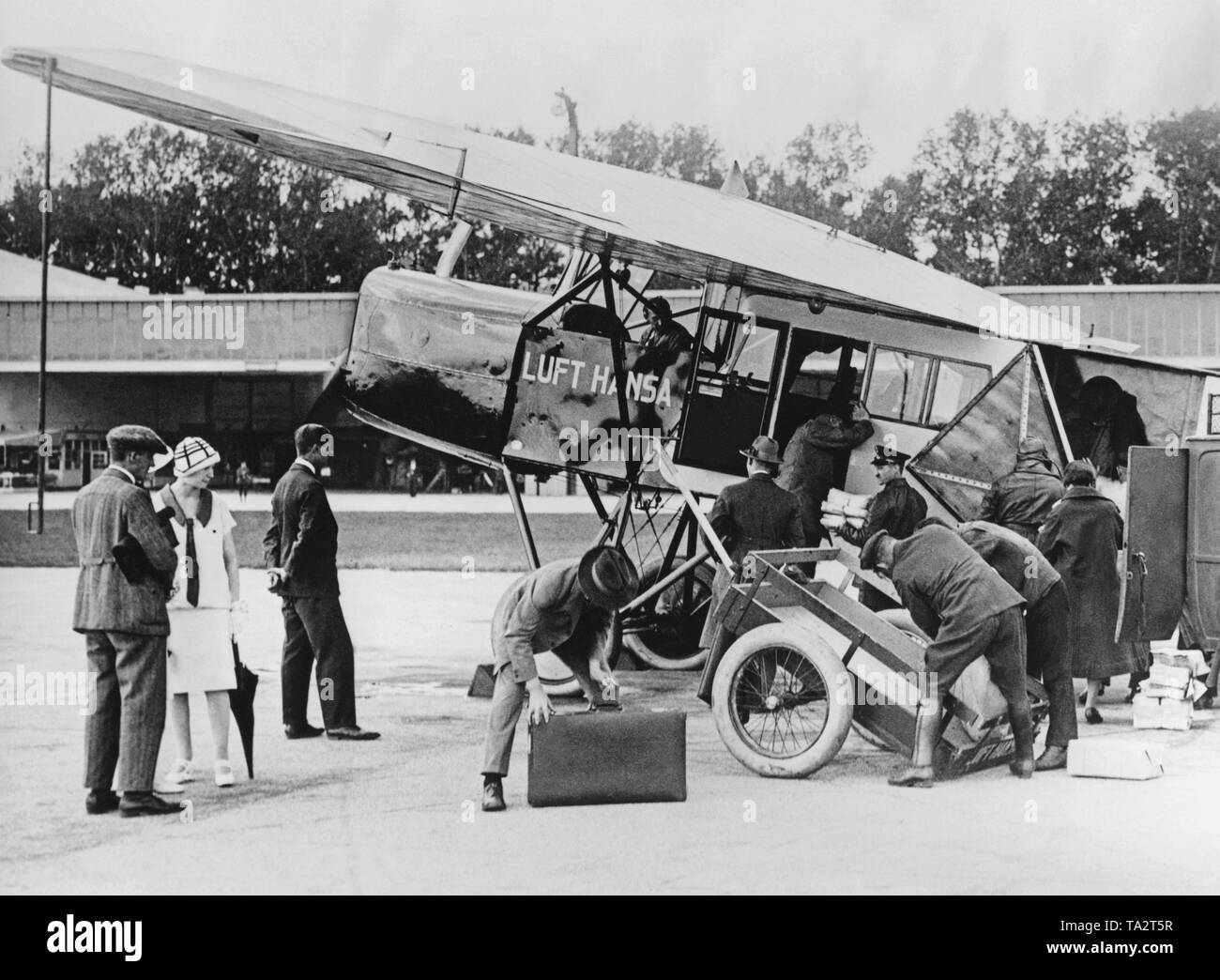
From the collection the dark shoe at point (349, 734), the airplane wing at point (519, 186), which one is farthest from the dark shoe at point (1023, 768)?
the dark shoe at point (349, 734)

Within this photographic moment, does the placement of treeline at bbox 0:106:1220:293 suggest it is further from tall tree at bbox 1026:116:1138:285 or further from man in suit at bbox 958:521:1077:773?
man in suit at bbox 958:521:1077:773

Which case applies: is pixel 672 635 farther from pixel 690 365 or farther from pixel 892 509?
Answer: pixel 892 509

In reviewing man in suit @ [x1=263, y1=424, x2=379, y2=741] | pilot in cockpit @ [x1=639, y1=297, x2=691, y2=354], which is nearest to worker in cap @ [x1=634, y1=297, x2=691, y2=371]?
pilot in cockpit @ [x1=639, y1=297, x2=691, y2=354]

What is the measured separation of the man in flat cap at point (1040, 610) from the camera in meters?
7.81

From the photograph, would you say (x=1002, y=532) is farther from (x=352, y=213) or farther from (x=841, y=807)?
(x=352, y=213)

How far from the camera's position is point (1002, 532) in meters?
7.90

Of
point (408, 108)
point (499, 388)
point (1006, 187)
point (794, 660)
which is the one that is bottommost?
point (794, 660)

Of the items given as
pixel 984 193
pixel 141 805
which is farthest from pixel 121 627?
pixel 984 193

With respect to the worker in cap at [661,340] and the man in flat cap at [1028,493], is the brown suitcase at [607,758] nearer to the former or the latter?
the man in flat cap at [1028,493]

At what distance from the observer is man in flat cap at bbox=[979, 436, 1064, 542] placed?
375 inches

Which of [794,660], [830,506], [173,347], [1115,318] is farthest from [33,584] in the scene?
[1115,318]

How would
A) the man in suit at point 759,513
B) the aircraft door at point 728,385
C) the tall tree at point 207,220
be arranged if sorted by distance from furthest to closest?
the tall tree at point 207,220
the aircraft door at point 728,385
the man in suit at point 759,513

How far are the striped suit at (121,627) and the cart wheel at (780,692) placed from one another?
3.02 m
